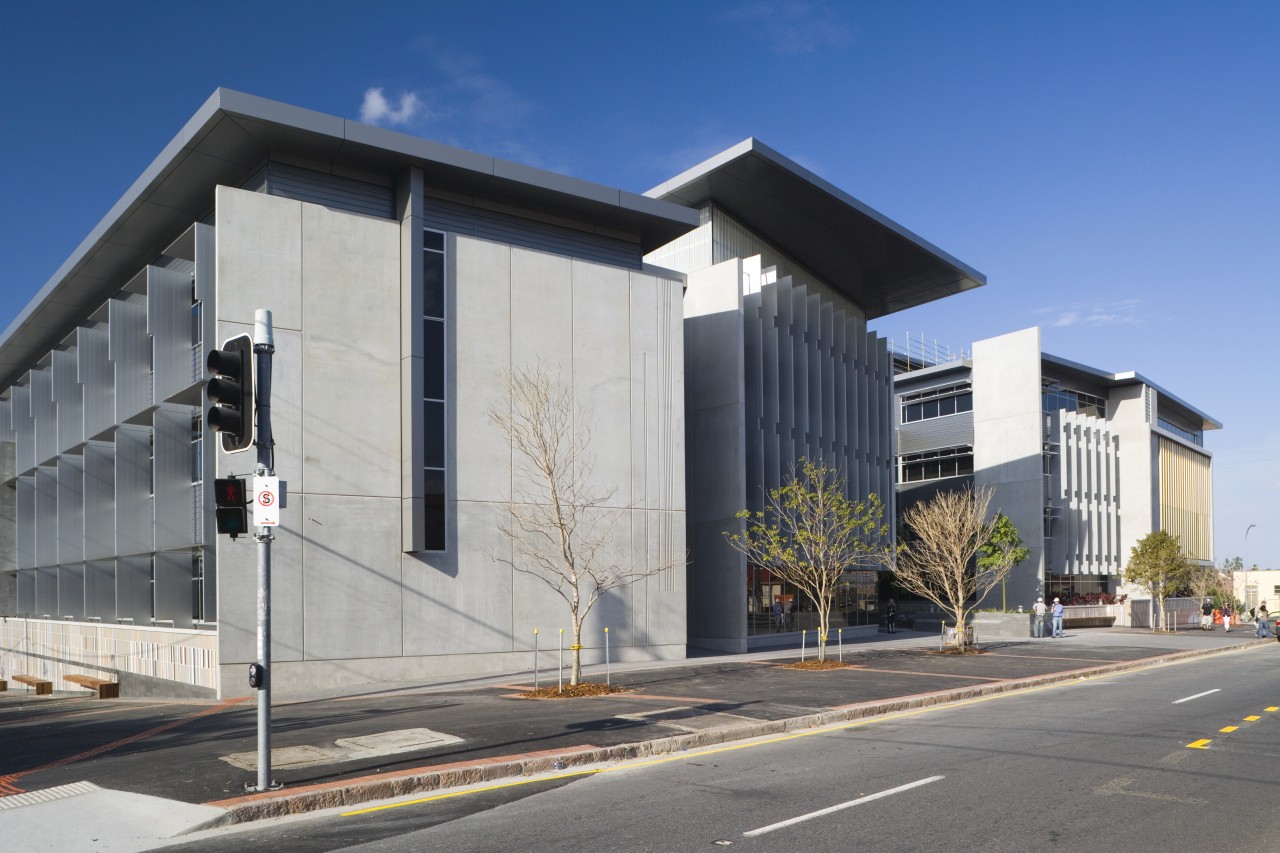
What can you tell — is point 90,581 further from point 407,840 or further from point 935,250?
point 935,250

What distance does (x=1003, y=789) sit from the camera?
34.0ft

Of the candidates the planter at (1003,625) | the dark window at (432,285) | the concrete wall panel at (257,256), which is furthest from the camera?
the planter at (1003,625)

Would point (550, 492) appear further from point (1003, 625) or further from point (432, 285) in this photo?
point (1003, 625)

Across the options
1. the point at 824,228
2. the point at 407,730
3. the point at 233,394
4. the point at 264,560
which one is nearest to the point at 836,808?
the point at 264,560

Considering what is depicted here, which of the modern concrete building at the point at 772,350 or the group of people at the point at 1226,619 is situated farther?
the group of people at the point at 1226,619

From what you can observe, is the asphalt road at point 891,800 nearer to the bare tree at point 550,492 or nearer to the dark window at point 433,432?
the bare tree at point 550,492

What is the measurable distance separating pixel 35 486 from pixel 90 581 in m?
8.97

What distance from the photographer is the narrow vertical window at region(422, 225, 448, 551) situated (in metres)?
24.3

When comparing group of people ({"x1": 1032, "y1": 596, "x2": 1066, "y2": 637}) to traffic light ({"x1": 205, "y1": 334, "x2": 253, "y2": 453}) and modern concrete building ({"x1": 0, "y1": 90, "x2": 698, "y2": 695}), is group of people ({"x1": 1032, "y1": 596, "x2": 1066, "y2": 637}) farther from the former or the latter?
traffic light ({"x1": 205, "y1": 334, "x2": 253, "y2": 453})

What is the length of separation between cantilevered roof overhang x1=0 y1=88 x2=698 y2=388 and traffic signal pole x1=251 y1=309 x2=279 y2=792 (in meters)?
14.2

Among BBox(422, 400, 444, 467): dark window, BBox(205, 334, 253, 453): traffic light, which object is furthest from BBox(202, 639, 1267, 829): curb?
BBox(422, 400, 444, 467): dark window

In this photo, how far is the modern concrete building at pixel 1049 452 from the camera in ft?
190

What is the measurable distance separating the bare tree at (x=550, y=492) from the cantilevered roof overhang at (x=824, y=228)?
14540 millimetres

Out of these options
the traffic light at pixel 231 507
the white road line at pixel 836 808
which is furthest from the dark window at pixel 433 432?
the white road line at pixel 836 808
